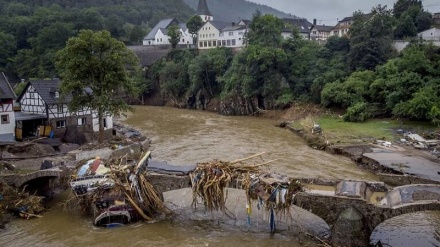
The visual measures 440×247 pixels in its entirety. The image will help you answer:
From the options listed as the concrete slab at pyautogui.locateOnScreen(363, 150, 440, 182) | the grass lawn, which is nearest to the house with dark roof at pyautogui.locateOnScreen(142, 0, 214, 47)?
the grass lawn

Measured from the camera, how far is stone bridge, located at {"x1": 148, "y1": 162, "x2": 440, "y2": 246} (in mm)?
17328

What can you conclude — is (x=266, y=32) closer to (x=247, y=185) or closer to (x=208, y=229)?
(x=208, y=229)

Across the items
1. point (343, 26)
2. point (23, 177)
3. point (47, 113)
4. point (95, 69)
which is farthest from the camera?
point (343, 26)

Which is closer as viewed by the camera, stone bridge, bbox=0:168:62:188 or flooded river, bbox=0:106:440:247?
flooded river, bbox=0:106:440:247

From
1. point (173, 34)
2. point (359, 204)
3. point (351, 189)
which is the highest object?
point (173, 34)

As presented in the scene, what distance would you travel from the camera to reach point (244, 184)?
19.2 metres

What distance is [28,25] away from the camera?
97188mm

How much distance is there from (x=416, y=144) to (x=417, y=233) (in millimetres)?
17708

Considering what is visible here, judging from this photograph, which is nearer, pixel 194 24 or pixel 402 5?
pixel 402 5

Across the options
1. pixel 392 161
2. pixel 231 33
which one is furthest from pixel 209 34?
pixel 392 161

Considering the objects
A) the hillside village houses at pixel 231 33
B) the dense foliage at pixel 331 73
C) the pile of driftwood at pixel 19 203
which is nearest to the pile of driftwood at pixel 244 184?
the pile of driftwood at pixel 19 203

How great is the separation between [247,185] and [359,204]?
16.4 feet

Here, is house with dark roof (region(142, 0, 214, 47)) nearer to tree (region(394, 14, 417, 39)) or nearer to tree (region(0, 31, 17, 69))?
tree (region(0, 31, 17, 69))

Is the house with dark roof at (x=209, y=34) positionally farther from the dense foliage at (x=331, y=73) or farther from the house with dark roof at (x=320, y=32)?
the house with dark roof at (x=320, y=32)
